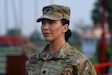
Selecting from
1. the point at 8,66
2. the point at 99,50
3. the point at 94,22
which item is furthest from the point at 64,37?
the point at 94,22

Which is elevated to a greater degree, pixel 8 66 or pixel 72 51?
pixel 72 51

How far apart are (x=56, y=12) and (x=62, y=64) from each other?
30 centimetres

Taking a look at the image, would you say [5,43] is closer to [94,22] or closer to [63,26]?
[94,22]

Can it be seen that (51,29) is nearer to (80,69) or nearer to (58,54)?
(58,54)

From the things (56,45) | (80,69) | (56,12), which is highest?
(56,12)

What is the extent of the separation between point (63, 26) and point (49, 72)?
0.94 ft

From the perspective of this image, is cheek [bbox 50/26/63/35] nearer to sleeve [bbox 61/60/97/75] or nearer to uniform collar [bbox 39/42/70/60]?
uniform collar [bbox 39/42/70/60]

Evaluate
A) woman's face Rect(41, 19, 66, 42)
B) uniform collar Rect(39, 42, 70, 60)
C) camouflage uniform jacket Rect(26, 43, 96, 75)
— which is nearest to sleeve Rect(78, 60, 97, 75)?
camouflage uniform jacket Rect(26, 43, 96, 75)

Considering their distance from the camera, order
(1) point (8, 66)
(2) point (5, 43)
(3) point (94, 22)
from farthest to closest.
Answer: (3) point (94, 22), (2) point (5, 43), (1) point (8, 66)

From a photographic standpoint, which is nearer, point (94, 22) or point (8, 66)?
point (8, 66)

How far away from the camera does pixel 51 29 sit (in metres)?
2.28

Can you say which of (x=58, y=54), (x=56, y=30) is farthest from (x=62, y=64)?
(x=56, y=30)

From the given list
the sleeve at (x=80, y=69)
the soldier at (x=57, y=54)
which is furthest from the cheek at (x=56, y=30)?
the sleeve at (x=80, y=69)

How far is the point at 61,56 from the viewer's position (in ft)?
7.47
